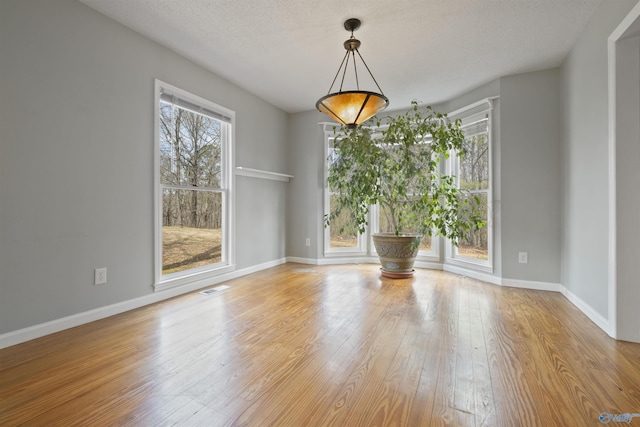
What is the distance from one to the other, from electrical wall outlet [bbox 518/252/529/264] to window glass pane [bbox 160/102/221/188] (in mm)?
3685

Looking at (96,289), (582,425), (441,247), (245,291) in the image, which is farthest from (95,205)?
(441,247)

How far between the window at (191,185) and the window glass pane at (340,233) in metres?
1.75

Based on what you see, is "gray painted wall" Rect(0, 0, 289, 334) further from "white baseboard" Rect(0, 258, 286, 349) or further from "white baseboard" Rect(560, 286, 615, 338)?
"white baseboard" Rect(560, 286, 615, 338)

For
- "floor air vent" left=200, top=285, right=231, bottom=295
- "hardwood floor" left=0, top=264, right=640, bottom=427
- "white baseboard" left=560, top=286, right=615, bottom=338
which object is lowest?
"hardwood floor" left=0, top=264, right=640, bottom=427

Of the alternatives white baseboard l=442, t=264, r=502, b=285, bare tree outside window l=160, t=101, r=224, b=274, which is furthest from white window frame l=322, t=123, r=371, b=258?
bare tree outside window l=160, t=101, r=224, b=274

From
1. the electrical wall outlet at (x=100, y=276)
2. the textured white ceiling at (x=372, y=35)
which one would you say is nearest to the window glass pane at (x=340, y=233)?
the textured white ceiling at (x=372, y=35)

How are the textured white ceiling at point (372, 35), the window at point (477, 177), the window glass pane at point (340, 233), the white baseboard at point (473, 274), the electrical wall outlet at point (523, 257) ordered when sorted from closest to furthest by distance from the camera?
the textured white ceiling at point (372, 35)
the electrical wall outlet at point (523, 257)
the white baseboard at point (473, 274)
the window at point (477, 177)
the window glass pane at point (340, 233)

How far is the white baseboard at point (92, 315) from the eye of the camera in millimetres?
1997

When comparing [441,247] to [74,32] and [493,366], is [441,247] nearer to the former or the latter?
[493,366]

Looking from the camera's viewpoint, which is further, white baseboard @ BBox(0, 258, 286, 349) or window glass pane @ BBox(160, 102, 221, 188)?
window glass pane @ BBox(160, 102, 221, 188)

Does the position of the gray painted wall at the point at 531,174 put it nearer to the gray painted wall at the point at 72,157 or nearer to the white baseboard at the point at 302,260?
the white baseboard at the point at 302,260

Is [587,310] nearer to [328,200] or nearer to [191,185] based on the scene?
[328,200]

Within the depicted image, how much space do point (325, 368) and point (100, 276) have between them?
6.54ft

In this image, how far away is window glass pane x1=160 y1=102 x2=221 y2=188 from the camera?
3.11 m
